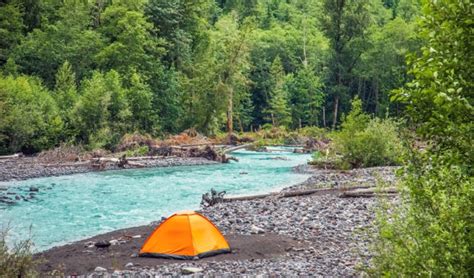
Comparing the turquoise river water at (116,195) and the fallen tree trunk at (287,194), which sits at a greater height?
the fallen tree trunk at (287,194)

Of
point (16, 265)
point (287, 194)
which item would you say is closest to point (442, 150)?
point (16, 265)

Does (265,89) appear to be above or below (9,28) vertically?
below

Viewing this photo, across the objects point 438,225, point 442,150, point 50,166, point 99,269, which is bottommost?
point 50,166

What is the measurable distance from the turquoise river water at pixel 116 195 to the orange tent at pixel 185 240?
8.24ft

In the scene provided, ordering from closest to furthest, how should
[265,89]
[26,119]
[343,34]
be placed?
[26,119]
[343,34]
[265,89]

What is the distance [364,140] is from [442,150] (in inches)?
858

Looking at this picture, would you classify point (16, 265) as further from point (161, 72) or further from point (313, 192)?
point (161, 72)

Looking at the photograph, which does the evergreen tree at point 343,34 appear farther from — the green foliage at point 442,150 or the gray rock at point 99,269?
the green foliage at point 442,150

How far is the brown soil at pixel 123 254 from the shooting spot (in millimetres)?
9727

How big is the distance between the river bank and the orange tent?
24 centimetres

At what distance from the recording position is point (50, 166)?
2788 centimetres

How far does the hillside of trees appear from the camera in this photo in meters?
35.6

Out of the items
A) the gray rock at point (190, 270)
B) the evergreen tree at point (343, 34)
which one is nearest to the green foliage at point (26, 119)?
the gray rock at point (190, 270)

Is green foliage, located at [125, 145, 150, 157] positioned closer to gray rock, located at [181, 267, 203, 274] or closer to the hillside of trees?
the hillside of trees
